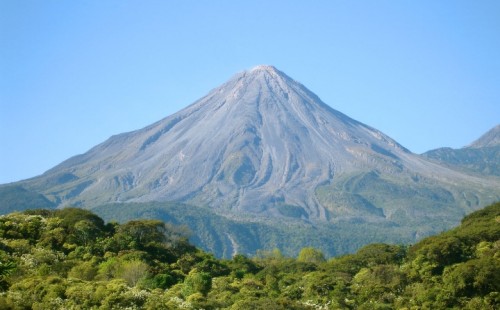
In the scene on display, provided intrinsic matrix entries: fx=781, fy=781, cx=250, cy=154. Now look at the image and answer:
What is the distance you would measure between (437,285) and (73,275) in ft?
69.8

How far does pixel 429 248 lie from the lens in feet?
168

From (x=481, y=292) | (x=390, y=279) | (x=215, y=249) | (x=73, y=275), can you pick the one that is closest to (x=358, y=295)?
(x=390, y=279)

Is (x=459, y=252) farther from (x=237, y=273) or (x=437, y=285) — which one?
(x=237, y=273)

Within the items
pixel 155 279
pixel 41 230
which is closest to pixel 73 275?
pixel 155 279

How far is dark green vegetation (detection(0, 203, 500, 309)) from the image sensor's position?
37.4 metres

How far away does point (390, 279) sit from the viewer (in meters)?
48.2

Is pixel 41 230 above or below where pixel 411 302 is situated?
above

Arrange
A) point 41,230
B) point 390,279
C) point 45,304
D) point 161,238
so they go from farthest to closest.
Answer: point 161,238
point 41,230
point 390,279
point 45,304

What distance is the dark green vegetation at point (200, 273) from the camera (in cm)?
3738

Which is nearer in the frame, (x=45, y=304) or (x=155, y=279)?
(x=45, y=304)

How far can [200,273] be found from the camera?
50188 mm

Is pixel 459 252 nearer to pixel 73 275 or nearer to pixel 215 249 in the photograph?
pixel 73 275

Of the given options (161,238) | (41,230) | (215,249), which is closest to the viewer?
(41,230)

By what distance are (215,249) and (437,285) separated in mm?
152057
